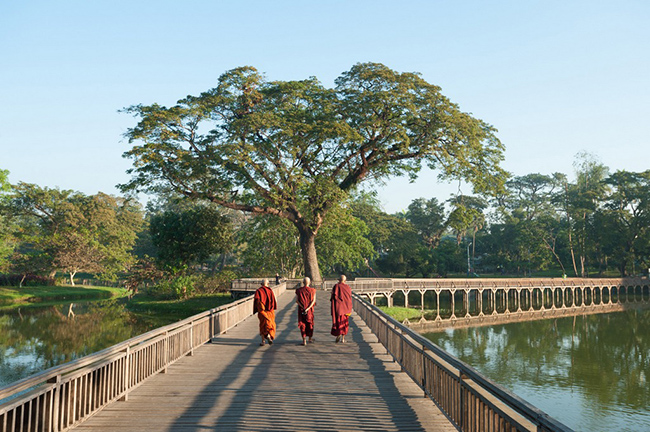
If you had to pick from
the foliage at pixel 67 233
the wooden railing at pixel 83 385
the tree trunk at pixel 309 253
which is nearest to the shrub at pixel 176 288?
the tree trunk at pixel 309 253

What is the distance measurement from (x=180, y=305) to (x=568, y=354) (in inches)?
992

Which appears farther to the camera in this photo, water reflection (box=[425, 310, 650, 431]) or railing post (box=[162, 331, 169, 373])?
water reflection (box=[425, 310, 650, 431])

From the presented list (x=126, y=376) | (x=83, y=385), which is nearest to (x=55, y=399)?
(x=83, y=385)

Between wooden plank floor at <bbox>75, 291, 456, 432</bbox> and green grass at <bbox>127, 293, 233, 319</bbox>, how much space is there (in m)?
24.6

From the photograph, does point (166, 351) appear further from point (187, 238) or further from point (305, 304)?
point (187, 238)

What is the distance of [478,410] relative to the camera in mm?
4949

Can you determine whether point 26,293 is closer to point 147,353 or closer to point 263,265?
point 263,265

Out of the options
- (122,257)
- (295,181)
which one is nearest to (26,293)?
(122,257)

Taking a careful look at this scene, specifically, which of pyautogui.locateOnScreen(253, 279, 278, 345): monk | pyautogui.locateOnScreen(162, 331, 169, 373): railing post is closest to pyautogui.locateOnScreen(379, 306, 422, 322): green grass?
pyautogui.locateOnScreen(253, 279, 278, 345): monk

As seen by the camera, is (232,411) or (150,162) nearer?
(232,411)

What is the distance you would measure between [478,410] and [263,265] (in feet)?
138

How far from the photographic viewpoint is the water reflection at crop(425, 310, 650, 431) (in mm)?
16125

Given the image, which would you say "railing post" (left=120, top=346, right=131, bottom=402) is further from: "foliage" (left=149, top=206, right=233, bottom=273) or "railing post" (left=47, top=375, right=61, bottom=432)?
"foliage" (left=149, top=206, right=233, bottom=273)

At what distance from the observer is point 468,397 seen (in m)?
5.29
